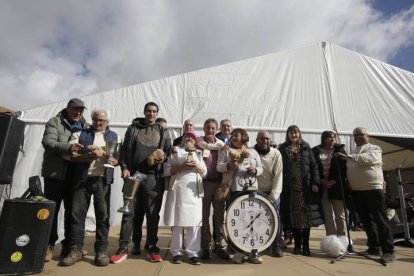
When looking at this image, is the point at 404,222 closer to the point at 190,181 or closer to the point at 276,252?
the point at 276,252

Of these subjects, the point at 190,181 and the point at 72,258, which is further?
the point at 190,181

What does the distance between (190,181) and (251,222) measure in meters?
0.76

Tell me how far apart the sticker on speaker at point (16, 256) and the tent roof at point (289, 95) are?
14.6ft

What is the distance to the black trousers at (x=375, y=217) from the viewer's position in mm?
3643

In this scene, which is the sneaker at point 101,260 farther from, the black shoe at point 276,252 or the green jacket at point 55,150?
the black shoe at point 276,252

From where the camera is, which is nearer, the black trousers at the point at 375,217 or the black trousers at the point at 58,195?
the black trousers at the point at 58,195

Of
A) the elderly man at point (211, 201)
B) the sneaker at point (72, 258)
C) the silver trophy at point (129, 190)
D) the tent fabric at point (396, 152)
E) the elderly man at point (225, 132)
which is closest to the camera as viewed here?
the sneaker at point (72, 258)

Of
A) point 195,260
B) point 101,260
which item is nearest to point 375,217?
point 195,260

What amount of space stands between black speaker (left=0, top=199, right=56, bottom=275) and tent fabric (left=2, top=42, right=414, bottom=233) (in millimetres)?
4019

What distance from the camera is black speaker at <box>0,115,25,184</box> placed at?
265 cm

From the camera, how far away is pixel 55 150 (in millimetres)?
3141

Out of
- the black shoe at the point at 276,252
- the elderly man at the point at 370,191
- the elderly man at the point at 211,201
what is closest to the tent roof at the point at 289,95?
the elderly man at the point at 370,191

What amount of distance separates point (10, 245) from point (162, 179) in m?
1.54

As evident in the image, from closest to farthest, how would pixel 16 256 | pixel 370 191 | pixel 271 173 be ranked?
pixel 16 256 → pixel 271 173 → pixel 370 191
